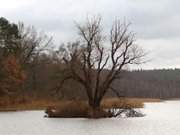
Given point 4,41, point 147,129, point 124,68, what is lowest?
point 147,129

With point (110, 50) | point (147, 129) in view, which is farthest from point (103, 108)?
point (147, 129)

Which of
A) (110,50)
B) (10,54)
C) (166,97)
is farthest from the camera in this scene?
(166,97)

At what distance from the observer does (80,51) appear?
60.0 m

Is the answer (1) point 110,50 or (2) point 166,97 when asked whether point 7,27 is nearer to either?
(1) point 110,50

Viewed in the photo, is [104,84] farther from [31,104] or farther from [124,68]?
[31,104]

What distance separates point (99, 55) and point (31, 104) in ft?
85.4

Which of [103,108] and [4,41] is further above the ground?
[4,41]

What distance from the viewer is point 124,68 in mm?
58656

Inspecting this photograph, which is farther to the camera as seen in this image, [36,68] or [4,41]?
[36,68]

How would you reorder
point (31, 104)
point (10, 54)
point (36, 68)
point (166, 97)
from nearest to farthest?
point (31, 104) → point (10, 54) → point (36, 68) → point (166, 97)

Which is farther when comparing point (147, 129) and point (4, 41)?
point (4, 41)

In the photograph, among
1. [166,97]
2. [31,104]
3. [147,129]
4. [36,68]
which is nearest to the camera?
[147,129]

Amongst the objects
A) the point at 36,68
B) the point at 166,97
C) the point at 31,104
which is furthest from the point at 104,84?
the point at 166,97

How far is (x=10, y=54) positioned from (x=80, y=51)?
96.2 ft
